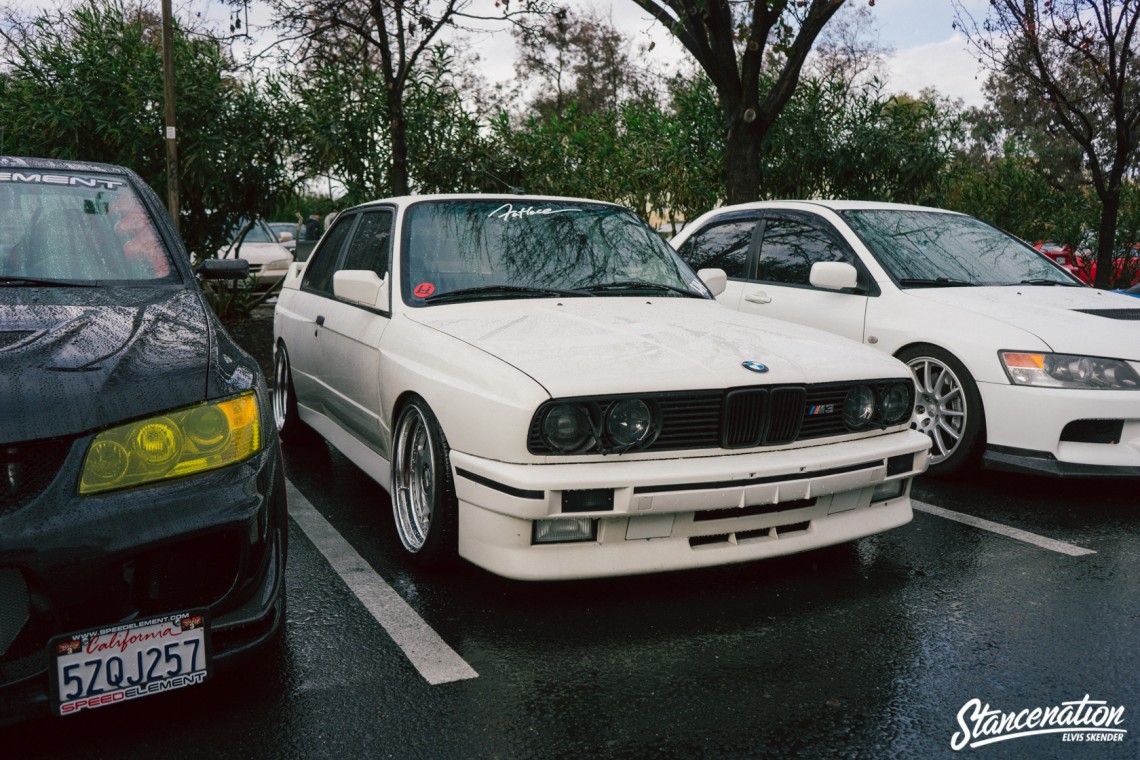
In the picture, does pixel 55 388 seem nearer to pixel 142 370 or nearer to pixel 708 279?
pixel 142 370

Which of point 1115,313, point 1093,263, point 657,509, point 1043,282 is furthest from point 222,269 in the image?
point 1093,263

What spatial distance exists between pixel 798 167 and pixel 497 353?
39.4ft

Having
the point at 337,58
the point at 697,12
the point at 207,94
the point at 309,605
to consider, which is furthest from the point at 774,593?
the point at 207,94

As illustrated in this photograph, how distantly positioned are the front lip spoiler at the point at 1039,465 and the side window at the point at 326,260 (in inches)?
140

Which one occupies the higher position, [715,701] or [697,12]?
[697,12]

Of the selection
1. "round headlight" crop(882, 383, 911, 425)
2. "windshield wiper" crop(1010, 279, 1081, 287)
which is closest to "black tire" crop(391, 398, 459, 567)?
"round headlight" crop(882, 383, 911, 425)

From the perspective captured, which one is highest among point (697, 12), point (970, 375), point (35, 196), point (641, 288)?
point (697, 12)

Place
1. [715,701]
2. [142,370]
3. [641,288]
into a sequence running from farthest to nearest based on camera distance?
[641,288] < [715,701] < [142,370]

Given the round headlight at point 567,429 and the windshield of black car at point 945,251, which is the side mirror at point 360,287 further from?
the windshield of black car at point 945,251

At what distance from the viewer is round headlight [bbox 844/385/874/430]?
368cm

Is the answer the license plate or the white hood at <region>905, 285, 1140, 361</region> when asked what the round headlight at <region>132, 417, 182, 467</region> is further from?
the white hood at <region>905, 285, 1140, 361</region>

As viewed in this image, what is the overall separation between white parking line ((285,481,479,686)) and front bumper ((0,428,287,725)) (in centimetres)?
58

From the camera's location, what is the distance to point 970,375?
5.01 meters

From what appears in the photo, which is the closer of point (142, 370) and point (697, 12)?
point (142, 370)
